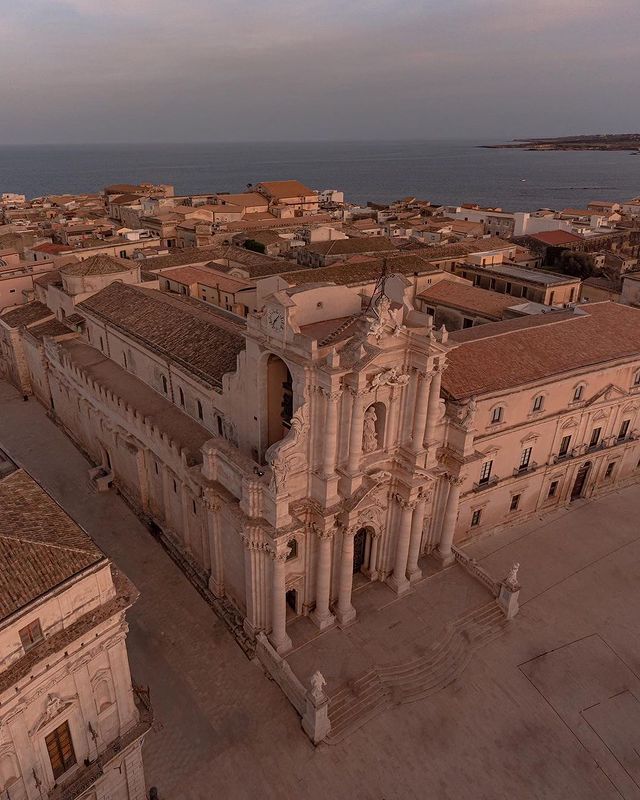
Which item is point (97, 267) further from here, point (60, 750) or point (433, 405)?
point (60, 750)

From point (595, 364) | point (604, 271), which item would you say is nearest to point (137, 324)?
point (595, 364)

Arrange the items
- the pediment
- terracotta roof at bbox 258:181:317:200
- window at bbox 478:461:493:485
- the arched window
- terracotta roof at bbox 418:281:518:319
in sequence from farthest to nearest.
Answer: terracotta roof at bbox 258:181:317:200, terracotta roof at bbox 418:281:518:319, the pediment, window at bbox 478:461:493:485, the arched window

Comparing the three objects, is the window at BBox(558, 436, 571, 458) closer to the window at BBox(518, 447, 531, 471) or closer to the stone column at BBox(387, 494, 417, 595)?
the window at BBox(518, 447, 531, 471)

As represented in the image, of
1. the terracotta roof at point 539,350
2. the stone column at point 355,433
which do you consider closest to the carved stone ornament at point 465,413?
the terracotta roof at point 539,350

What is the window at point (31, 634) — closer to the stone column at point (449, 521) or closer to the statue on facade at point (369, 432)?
the statue on facade at point (369, 432)

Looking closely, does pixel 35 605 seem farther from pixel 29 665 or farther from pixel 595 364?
pixel 595 364

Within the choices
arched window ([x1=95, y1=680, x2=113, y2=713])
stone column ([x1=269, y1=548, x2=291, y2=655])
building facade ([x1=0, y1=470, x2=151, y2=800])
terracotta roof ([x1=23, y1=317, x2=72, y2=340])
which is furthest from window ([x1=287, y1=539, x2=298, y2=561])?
terracotta roof ([x1=23, y1=317, x2=72, y2=340])
